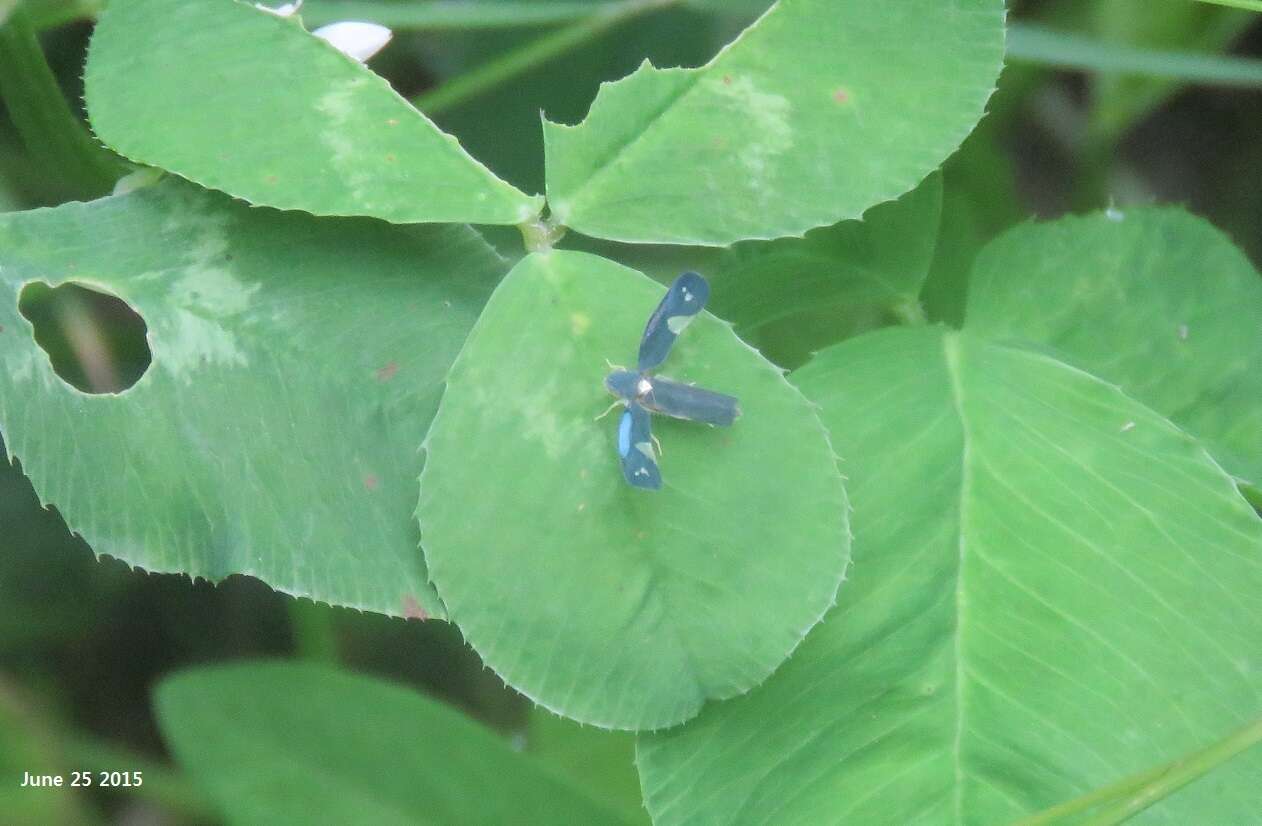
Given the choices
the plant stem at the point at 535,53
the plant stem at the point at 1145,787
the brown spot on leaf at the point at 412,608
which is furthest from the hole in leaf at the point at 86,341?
the plant stem at the point at 1145,787

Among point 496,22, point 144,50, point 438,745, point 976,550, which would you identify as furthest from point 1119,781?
point 496,22

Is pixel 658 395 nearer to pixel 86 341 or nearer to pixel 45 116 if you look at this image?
pixel 45 116

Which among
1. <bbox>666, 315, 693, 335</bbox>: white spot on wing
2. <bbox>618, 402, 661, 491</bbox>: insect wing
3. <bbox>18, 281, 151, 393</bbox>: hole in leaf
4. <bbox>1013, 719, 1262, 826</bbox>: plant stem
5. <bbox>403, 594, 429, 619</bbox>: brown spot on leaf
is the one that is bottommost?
<bbox>18, 281, 151, 393</bbox>: hole in leaf

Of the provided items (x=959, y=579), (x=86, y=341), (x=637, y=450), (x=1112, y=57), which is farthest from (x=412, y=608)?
(x=1112, y=57)

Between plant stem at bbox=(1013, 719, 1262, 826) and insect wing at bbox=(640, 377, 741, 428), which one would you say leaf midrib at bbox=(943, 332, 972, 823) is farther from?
insect wing at bbox=(640, 377, 741, 428)

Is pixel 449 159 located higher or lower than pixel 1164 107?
higher

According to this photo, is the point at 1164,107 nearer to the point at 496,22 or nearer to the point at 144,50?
the point at 496,22

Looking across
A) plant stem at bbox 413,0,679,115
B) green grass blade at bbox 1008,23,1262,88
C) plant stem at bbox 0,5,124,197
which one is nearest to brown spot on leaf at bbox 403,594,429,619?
plant stem at bbox 0,5,124,197
